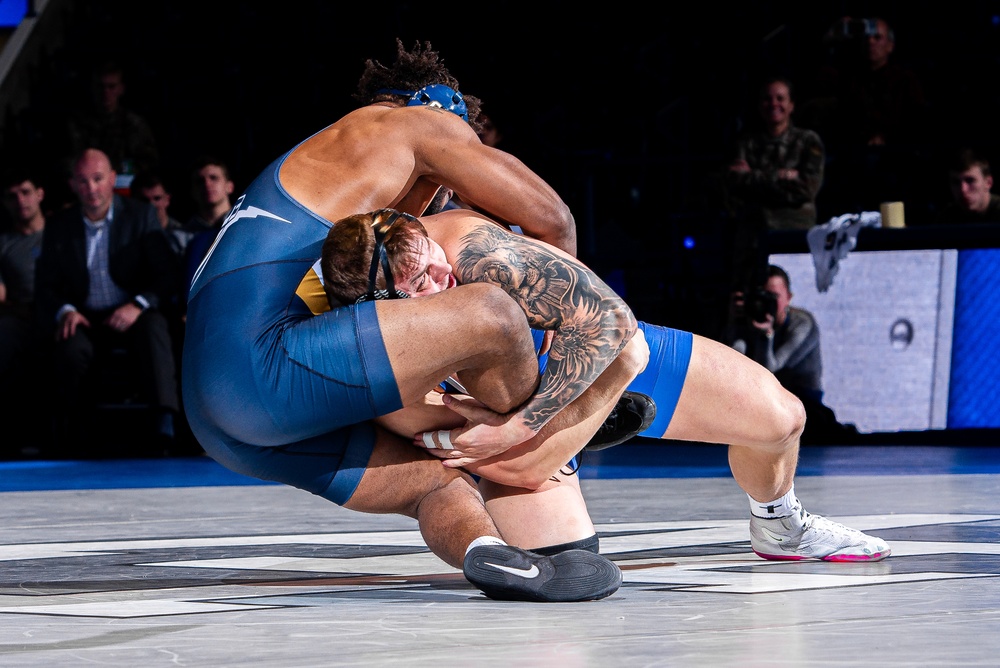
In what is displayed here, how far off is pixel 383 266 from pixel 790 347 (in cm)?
415

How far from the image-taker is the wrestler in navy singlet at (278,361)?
8.02 feet

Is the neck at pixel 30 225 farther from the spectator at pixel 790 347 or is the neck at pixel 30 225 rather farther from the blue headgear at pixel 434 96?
the blue headgear at pixel 434 96

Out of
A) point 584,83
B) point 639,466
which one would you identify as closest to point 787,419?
point 639,466

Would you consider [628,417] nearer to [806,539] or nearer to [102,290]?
[806,539]

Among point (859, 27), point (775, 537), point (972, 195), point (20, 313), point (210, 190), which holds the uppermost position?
point (859, 27)

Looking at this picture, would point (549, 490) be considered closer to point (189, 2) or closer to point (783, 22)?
point (783, 22)

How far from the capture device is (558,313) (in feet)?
8.30

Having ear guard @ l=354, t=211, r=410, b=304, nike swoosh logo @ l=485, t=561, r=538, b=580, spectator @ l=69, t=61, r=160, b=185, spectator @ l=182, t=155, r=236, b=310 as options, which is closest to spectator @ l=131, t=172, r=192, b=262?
spectator @ l=182, t=155, r=236, b=310

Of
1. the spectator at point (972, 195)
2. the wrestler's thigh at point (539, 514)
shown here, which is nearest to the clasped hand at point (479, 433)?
the wrestler's thigh at point (539, 514)

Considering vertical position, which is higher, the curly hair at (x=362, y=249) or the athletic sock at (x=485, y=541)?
the curly hair at (x=362, y=249)

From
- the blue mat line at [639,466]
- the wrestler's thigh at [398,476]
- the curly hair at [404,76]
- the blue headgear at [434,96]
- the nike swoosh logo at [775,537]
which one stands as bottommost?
the blue mat line at [639,466]

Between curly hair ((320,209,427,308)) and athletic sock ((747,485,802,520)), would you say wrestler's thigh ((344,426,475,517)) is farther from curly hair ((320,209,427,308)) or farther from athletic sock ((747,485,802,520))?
athletic sock ((747,485,802,520))

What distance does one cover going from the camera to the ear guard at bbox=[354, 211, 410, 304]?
246cm

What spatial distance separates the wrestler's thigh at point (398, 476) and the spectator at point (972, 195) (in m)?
4.54
